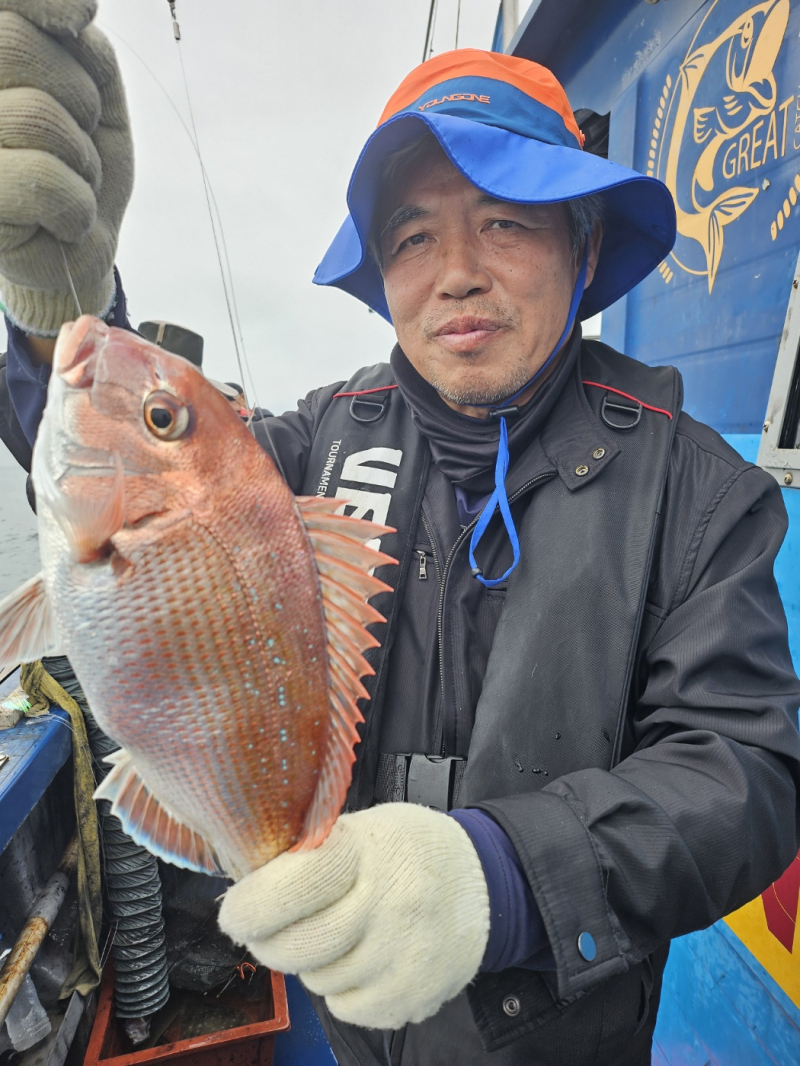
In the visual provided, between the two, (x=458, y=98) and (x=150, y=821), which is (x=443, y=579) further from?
(x=458, y=98)

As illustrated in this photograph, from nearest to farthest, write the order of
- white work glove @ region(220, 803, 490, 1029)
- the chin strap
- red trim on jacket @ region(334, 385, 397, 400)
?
white work glove @ region(220, 803, 490, 1029), the chin strap, red trim on jacket @ region(334, 385, 397, 400)

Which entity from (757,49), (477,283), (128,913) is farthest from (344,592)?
(757,49)

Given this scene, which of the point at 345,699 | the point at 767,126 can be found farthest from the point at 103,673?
the point at 767,126

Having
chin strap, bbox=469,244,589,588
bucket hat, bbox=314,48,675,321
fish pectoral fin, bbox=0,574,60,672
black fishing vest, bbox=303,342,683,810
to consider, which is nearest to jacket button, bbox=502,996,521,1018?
black fishing vest, bbox=303,342,683,810

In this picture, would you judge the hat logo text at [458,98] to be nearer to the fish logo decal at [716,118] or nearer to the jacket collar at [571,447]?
A: the jacket collar at [571,447]

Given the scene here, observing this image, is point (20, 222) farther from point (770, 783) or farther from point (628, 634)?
point (770, 783)

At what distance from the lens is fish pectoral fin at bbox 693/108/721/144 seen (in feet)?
9.21

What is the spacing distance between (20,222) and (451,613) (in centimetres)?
144

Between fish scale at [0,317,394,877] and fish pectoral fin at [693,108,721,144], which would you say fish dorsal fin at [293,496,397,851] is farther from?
fish pectoral fin at [693,108,721,144]

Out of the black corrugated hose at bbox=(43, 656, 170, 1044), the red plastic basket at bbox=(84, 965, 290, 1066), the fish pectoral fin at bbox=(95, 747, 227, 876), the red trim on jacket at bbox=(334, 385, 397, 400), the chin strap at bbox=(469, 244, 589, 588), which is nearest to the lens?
the fish pectoral fin at bbox=(95, 747, 227, 876)

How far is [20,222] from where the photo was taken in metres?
1.28

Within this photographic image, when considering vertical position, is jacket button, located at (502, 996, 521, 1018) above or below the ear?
below

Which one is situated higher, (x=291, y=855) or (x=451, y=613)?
(x=451, y=613)

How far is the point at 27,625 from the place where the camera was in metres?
1.19
